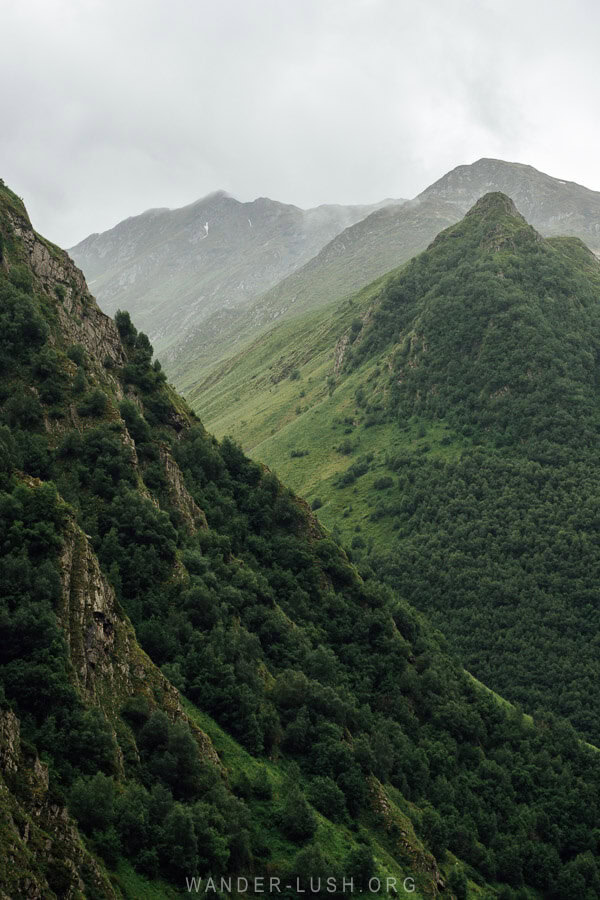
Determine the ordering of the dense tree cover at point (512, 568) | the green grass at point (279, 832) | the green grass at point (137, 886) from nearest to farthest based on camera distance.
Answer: the green grass at point (137, 886), the green grass at point (279, 832), the dense tree cover at point (512, 568)

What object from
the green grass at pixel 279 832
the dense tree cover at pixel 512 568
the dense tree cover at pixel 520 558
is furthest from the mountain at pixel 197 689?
the dense tree cover at pixel 520 558

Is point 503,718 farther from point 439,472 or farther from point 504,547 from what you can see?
point 439,472

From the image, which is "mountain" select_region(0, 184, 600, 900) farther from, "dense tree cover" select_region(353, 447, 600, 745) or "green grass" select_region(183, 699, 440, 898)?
"dense tree cover" select_region(353, 447, 600, 745)

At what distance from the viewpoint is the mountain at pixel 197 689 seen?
45.2 meters

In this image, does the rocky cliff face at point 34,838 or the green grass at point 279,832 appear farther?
the green grass at point 279,832

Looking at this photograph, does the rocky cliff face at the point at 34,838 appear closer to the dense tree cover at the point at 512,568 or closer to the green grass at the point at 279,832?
the green grass at the point at 279,832

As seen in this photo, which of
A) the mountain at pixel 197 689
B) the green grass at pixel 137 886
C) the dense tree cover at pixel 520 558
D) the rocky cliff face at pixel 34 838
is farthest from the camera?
the dense tree cover at pixel 520 558

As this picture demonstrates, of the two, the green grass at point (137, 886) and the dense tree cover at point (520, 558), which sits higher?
the dense tree cover at point (520, 558)

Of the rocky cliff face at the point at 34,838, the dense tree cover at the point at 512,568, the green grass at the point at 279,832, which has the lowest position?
the green grass at the point at 279,832

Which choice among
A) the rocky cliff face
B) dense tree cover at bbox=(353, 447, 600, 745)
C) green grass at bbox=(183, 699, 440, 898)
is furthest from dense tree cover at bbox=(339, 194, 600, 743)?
the rocky cliff face

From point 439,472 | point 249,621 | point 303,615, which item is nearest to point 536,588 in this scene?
point 439,472

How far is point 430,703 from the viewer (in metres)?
98.4

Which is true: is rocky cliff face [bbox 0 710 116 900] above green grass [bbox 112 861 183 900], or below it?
above

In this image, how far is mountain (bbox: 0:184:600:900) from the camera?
45188mm
